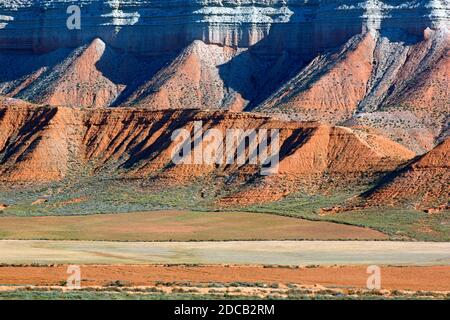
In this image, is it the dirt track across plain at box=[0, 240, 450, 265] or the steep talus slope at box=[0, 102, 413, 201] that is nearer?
the dirt track across plain at box=[0, 240, 450, 265]

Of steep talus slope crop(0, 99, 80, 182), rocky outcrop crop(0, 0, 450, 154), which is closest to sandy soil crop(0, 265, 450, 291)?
steep talus slope crop(0, 99, 80, 182)

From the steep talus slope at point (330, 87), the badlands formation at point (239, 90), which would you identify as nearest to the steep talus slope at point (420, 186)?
the badlands formation at point (239, 90)

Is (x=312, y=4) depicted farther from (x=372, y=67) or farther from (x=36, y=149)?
(x=36, y=149)

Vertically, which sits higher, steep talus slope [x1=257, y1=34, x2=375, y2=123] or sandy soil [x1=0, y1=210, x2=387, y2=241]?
steep talus slope [x1=257, y1=34, x2=375, y2=123]

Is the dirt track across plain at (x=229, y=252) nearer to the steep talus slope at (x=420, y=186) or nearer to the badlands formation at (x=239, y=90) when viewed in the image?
the steep talus slope at (x=420, y=186)

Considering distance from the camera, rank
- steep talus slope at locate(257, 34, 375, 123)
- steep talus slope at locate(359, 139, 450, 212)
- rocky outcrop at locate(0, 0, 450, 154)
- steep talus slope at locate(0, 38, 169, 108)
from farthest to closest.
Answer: steep talus slope at locate(0, 38, 169, 108) < rocky outcrop at locate(0, 0, 450, 154) < steep talus slope at locate(257, 34, 375, 123) < steep talus slope at locate(359, 139, 450, 212)

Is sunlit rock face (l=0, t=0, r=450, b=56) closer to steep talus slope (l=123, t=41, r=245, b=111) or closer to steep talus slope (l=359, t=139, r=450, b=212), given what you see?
steep talus slope (l=123, t=41, r=245, b=111)

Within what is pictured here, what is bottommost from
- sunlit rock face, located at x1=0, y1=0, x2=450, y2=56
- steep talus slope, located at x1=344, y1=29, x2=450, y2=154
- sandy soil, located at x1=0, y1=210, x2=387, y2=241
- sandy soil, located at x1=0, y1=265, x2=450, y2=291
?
sandy soil, located at x1=0, y1=210, x2=387, y2=241

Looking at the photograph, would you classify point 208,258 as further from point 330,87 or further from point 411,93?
point 330,87
